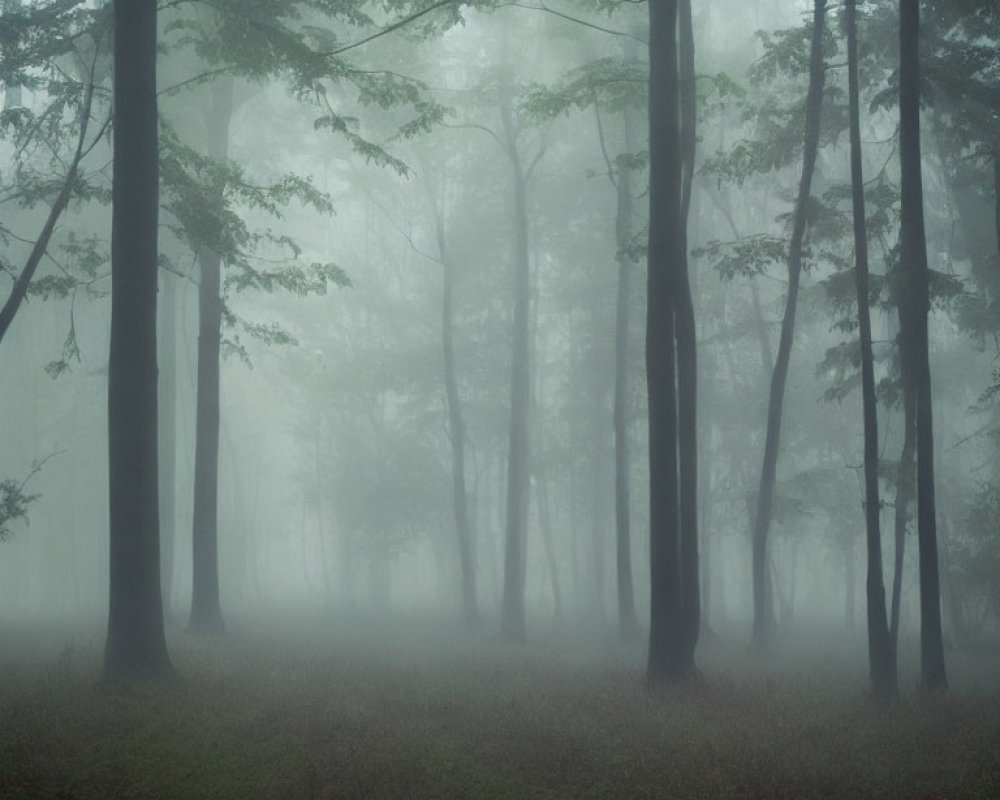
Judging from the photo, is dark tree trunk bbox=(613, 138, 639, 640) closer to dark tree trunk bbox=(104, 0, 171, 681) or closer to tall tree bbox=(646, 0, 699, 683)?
tall tree bbox=(646, 0, 699, 683)

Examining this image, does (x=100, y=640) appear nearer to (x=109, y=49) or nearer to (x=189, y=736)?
(x=189, y=736)

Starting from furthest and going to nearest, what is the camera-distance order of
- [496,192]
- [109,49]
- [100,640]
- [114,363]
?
[496,192]
[100,640]
[109,49]
[114,363]

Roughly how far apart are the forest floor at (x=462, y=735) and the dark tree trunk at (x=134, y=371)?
2.85 ft

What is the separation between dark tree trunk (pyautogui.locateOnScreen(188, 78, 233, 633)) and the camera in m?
16.4

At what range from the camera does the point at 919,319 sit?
1231 cm

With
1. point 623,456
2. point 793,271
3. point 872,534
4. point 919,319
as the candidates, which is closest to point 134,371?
point 872,534

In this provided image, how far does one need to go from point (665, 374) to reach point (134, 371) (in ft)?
24.6

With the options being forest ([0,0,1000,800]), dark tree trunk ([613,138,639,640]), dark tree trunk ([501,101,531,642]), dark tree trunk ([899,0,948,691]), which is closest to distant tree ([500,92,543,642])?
dark tree trunk ([501,101,531,642])

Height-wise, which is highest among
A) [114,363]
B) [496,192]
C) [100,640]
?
[496,192]

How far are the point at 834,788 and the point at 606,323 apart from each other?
833 inches

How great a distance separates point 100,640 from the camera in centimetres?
1490

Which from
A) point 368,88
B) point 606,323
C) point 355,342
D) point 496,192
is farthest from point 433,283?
point 368,88

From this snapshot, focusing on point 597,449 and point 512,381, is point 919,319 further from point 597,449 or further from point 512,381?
point 597,449

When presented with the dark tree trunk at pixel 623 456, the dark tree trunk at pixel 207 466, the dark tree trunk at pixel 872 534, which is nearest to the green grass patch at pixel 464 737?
the dark tree trunk at pixel 872 534
